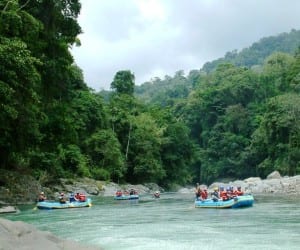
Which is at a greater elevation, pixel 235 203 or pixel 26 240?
pixel 235 203

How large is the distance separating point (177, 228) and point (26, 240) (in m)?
8.87

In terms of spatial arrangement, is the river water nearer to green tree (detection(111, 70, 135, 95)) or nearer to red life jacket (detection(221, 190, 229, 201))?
red life jacket (detection(221, 190, 229, 201))

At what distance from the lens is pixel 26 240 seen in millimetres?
9789

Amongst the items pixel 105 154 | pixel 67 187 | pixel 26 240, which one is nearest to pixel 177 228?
pixel 26 240

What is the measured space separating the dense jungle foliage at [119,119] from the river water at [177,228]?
477 cm

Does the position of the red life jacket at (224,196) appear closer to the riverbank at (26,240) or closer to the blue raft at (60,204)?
the blue raft at (60,204)

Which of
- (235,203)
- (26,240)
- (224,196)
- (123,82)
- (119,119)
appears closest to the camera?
(26,240)

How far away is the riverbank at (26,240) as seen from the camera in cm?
924

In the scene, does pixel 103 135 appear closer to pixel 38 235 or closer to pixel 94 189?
pixel 94 189

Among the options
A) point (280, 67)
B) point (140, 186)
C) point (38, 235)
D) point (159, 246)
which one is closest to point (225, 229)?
point (159, 246)

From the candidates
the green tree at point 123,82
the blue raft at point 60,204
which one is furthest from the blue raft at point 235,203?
the green tree at point 123,82

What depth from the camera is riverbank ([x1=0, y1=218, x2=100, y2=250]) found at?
9238 millimetres

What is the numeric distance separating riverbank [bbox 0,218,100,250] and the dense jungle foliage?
9.44 meters

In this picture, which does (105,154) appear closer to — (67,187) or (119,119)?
(119,119)
